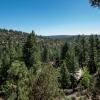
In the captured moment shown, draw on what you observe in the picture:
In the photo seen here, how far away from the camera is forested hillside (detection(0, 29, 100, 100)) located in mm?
19344

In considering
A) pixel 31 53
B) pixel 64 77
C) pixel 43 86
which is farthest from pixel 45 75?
pixel 64 77

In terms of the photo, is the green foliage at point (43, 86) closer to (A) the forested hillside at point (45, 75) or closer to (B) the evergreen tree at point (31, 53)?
(A) the forested hillside at point (45, 75)

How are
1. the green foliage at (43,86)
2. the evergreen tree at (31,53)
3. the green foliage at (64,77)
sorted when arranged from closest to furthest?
the green foliage at (43,86)
the evergreen tree at (31,53)
the green foliage at (64,77)

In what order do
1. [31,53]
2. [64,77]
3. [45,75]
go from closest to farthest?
[45,75] → [31,53] → [64,77]

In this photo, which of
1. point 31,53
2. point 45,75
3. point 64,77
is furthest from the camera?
point 64,77

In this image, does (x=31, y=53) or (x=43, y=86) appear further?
(x=31, y=53)

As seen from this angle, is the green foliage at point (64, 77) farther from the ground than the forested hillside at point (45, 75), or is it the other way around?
the forested hillside at point (45, 75)

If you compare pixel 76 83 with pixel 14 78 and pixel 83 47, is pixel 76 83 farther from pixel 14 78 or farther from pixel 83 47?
pixel 14 78

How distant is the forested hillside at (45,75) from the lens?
19.3 meters

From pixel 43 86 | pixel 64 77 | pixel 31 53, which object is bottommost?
pixel 64 77

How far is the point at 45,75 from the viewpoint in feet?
63.0

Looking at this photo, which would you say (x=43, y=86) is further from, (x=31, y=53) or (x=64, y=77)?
(x=64, y=77)

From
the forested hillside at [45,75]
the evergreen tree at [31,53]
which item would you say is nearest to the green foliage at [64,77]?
the forested hillside at [45,75]

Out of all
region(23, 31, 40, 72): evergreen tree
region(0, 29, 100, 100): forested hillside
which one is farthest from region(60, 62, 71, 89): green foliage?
region(23, 31, 40, 72): evergreen tree
